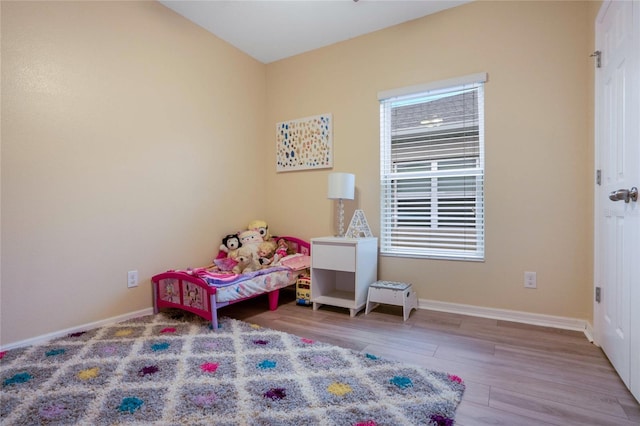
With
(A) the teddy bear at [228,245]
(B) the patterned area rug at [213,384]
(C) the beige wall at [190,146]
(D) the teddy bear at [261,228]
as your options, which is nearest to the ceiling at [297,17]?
(C) the beige wall at [190,146]

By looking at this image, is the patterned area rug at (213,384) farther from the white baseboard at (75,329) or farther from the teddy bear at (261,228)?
the teddy bear at (261,228)

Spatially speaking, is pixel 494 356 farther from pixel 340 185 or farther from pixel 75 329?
pixel 75 329

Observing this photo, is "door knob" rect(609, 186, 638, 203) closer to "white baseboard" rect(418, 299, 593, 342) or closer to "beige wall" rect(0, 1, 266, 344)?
"white baseboard" rect(418, 299, 593, 342)

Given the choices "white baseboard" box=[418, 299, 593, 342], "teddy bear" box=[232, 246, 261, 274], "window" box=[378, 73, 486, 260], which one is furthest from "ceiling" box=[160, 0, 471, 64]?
"white baseboard" box=[418, 299, 593, 342]

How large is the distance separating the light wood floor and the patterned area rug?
6.2 inches

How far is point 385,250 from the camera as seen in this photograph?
9.81 ft

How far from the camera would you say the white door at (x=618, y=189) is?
1433mm

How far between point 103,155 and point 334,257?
1907mm

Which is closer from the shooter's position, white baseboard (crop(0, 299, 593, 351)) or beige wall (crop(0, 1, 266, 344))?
beige wall (crop(0, 1, 266, 344))

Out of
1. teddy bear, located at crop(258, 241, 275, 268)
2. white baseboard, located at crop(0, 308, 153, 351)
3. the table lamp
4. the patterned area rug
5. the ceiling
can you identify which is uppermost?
the ceiling

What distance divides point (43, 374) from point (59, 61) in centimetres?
190

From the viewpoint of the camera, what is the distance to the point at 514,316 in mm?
2432

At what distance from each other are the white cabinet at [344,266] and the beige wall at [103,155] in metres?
1.11

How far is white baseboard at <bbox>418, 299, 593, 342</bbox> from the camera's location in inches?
87.9
